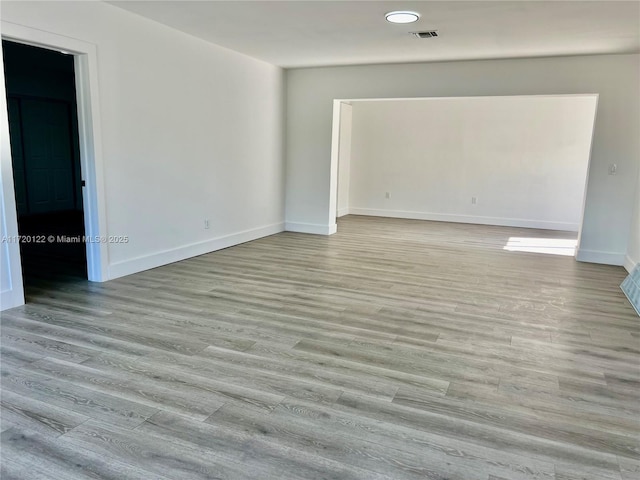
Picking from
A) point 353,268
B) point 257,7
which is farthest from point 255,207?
point 257,7

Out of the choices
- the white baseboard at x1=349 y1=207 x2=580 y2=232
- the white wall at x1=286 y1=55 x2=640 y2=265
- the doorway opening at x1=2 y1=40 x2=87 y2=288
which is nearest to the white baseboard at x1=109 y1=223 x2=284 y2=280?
the doorway opening at x1=2 y1=40 x2=87 y2=288

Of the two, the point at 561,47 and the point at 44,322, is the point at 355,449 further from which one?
the point at 561,47

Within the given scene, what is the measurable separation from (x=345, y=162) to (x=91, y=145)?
588 centimetres

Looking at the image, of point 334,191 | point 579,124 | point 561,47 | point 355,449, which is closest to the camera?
point 355,449

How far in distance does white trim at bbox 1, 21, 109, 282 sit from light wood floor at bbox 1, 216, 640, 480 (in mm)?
317

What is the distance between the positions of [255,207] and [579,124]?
5.65 meters

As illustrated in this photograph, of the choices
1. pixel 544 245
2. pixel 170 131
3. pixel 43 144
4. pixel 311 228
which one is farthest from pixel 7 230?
pixel 544 245

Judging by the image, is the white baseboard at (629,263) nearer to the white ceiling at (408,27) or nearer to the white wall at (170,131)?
the white ceiling at (408,27)

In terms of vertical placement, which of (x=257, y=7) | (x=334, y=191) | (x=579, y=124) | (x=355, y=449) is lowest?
(x=355, y=449)

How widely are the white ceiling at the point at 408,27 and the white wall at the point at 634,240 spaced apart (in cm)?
170

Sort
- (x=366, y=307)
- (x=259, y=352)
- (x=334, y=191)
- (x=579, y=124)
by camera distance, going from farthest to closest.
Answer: (x=579, y=124) → (x=334, y=191) → (x=366, y=307) → (x=259, y=352)

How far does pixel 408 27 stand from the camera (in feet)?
14.0

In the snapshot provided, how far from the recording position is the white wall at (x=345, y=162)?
895cm

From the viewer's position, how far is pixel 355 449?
193 cm
